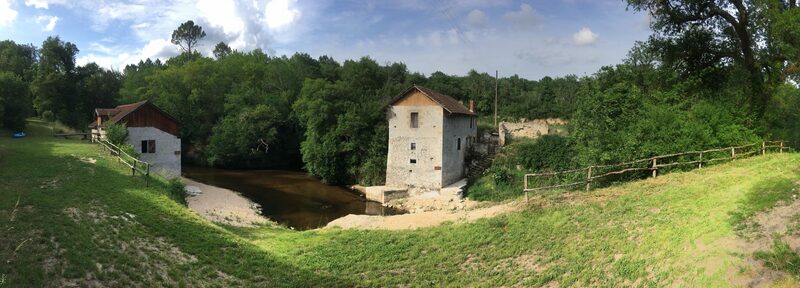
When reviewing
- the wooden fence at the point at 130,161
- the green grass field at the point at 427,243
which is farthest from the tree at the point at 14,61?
the green grass field at the point at 427,243

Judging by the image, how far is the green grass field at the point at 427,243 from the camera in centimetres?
956

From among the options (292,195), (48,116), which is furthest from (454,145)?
(48,116)

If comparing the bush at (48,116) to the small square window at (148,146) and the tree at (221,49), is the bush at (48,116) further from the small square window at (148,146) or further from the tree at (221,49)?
the tree at (221,49)

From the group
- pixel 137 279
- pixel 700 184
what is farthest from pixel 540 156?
pixel 137 279

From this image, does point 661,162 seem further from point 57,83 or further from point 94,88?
point 94,88

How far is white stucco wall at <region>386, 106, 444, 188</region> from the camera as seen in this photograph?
32219 millimetres

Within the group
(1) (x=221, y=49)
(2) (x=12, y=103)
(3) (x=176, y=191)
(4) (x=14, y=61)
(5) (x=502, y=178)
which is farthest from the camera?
(1) (x=221, y=49)

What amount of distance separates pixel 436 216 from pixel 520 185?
425 inches

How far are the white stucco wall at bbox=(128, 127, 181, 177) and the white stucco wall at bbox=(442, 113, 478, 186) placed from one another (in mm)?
19496

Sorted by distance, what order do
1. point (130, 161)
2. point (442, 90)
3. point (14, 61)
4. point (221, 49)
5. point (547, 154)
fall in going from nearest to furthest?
point (130, 161) → point (547, 154) → point (14, 61) → point (442, 90) → point (221, 49)

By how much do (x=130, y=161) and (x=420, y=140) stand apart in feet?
60.1

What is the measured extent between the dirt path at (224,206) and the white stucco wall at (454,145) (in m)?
13.7

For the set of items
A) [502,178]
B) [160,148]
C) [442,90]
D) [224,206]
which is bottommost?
[224,206]

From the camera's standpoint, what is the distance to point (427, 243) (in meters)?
14.5
